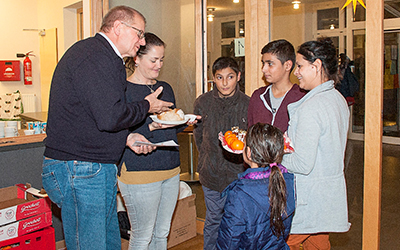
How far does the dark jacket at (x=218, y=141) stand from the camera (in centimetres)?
254

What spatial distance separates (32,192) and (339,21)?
2459mm

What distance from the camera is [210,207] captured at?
264 centimetres

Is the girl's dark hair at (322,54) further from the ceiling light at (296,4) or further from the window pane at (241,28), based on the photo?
the window pane at (241,28)

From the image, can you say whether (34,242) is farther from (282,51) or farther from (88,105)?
(282,51)

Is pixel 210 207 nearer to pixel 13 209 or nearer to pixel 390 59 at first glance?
pixel 13 209

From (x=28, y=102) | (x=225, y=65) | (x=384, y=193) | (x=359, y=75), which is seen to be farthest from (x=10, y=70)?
(x=384, y=193)

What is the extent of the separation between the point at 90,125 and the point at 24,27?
6710mm

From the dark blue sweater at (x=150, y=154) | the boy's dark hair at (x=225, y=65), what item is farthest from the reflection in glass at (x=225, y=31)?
the dark blue sweater at (x=150, y=154)

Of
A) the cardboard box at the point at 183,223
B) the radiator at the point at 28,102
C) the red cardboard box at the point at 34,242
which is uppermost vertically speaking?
the radiator at the point at 28,102

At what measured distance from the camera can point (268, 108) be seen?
7.43ft

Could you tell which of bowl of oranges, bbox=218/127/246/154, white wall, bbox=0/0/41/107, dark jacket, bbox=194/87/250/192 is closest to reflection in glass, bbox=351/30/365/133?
dark jacket, bbox=194/87/250/192

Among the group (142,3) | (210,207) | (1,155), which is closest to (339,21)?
(210,207)

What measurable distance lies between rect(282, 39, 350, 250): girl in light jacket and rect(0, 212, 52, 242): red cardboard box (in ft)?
5.43

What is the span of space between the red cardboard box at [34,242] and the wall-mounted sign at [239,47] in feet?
6.41
